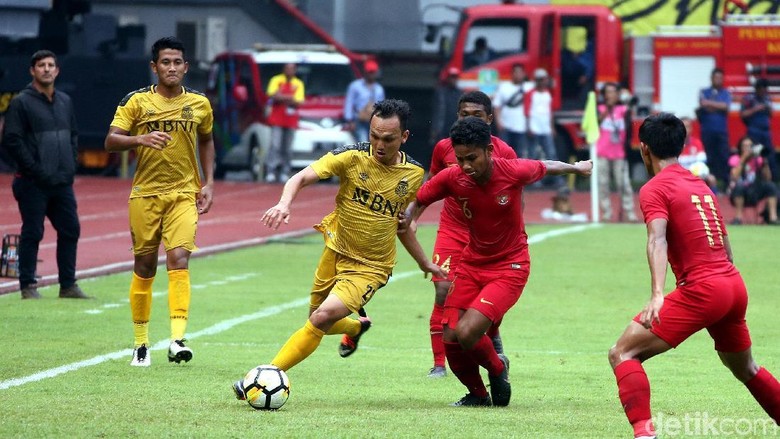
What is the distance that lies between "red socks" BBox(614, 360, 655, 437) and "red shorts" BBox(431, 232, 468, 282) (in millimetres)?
2959

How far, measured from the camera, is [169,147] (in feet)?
36.6

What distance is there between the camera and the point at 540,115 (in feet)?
96.9

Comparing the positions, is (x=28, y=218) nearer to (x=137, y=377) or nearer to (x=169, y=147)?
(x=169, y=147)

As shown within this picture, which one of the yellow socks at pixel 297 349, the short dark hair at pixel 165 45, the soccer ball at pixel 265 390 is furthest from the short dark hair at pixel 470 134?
the short dark hair at pixel 165 45

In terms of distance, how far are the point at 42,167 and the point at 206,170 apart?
11.0 ft

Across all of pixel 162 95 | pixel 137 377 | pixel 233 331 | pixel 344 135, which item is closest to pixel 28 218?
pixel 233 331

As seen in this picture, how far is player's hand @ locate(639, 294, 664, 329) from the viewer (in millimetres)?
7488

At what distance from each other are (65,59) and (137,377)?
2294 centimetres

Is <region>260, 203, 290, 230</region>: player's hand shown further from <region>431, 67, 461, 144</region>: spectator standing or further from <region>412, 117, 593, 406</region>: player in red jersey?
<region>431, 67, 461, 144</region>: spectator standing

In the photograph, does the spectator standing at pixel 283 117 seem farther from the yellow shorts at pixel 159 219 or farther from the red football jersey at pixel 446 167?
the red football jersey at pixel 446 167

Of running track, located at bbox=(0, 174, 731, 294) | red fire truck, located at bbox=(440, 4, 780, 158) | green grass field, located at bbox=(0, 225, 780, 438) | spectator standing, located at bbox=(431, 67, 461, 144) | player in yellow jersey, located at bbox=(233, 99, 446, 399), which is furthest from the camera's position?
red fire truck, located at bbox=(440, 4, 780, 158)

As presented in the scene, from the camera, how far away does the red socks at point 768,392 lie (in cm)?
800

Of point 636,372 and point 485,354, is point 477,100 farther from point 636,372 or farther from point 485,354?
point 636,372

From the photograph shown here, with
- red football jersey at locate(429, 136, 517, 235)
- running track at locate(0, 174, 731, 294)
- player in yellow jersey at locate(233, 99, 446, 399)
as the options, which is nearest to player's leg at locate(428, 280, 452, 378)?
red football jersey at locate(429, 136, 517, 235)
